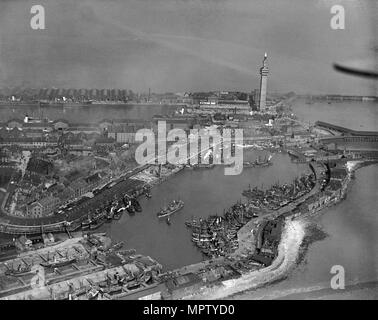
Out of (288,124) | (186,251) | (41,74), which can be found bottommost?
(186,251)

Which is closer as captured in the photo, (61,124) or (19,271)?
(19,271)

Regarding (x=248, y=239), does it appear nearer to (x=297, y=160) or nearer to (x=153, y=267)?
(x=153, y=267)

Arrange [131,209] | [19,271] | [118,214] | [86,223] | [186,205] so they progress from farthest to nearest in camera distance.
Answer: [186,205] → [131,209] → [118,214] → [86,223] → [19,271]

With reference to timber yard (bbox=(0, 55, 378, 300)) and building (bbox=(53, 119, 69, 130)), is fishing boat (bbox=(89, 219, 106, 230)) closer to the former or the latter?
timber yard (bbox=(0, 55, 378, 300))

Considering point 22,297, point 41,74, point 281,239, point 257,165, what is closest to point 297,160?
point 257,165

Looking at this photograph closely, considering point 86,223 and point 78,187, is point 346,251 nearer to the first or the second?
point 86,223

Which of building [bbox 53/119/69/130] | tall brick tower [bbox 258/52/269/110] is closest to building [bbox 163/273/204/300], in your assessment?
tall brick tower [bbox 258/52/269/110]

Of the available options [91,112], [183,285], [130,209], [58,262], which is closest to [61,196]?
[130,209]
